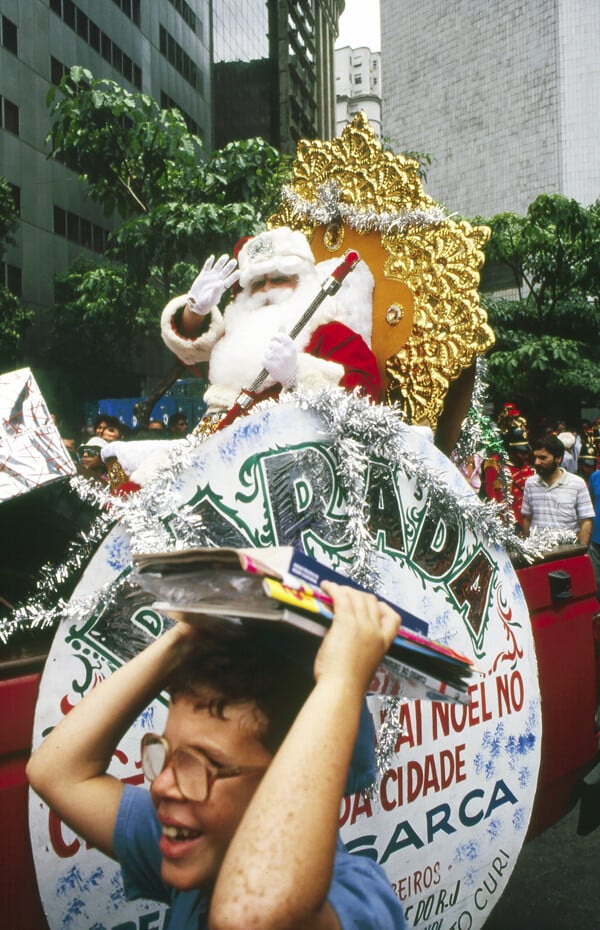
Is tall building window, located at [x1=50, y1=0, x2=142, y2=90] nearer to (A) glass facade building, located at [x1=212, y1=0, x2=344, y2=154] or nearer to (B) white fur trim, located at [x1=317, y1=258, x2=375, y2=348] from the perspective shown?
(A) glass facade building, located at [x1=212, y1=0, x2=344, y2=154]

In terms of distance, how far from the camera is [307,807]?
80cm

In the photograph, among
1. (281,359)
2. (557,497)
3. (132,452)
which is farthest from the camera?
(557,497)

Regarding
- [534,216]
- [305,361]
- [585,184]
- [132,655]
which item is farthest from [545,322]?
[132,655]

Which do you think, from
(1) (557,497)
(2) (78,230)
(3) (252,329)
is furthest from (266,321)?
(2) (78,230)

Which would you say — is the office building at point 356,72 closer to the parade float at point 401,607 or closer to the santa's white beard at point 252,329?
the santa's white beard at point 252,329

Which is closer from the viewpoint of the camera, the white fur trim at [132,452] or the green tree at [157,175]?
the white fur trim at [132,452]

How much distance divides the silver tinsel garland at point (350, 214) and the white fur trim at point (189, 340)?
612 millimetres

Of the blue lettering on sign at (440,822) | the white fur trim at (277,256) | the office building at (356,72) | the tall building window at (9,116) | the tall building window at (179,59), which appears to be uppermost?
the office building at (356,72)

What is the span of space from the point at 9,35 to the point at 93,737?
71.2 feet

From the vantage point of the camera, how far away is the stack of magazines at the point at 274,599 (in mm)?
825

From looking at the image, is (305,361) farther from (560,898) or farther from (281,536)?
(560,898)

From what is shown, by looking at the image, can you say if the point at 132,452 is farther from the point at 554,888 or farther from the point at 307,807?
the point at 554,888

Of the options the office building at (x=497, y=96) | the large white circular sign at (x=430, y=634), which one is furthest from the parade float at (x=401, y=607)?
the office building at (x=497, y=96)

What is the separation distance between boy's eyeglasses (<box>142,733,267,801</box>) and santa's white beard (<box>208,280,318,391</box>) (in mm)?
1893
